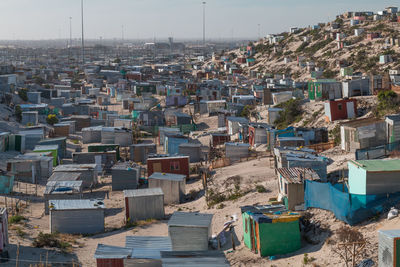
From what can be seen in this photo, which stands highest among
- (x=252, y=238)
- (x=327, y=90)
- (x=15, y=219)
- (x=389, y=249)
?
(x=327, y=90)

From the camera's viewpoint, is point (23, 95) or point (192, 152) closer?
point (192, 152)

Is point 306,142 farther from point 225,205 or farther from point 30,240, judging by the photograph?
point 30,240

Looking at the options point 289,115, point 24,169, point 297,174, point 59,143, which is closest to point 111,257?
point 297,174

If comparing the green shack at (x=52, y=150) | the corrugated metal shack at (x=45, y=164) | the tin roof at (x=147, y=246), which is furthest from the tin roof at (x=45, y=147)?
the tin roof at (x=147, y=246)

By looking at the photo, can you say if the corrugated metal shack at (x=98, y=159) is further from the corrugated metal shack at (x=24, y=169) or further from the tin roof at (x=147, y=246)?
the tin roof at (x=147, y=246)

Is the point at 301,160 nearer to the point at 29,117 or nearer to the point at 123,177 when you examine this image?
the point at 123,177

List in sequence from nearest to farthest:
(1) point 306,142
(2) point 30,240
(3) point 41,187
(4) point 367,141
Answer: (2) point 30,240 → (4) point 367,141 → (3) point 41,187 → (1) point 306,142

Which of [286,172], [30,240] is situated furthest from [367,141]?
[30,240]

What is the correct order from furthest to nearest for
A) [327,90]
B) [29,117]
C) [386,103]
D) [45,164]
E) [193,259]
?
[29,117] → [327,90] → [386,103] → [45,164] → [193,259]
